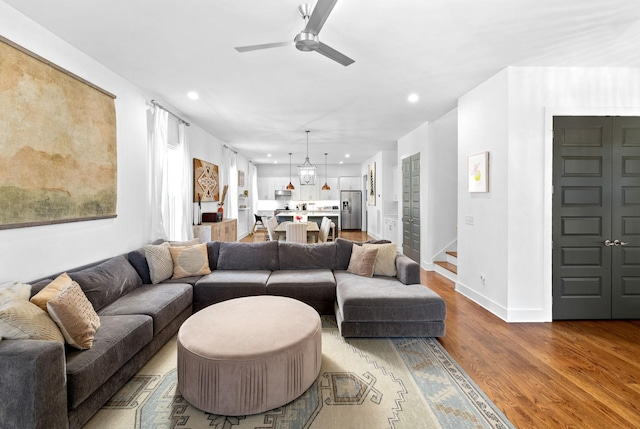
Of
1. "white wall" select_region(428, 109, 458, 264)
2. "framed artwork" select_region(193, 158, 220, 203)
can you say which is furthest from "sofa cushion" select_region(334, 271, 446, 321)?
"framed artwork" select_region(193, 158, 220, 203)

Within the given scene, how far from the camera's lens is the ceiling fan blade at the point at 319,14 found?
1.94 m

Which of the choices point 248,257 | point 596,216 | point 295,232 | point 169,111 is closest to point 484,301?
point 596,216

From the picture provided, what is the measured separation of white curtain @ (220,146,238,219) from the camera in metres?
7.95

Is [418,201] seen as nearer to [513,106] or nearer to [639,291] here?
[513,106]

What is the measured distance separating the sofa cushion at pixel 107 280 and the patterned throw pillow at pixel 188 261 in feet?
1.41

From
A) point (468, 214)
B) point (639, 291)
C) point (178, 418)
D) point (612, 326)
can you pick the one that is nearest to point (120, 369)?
point (178, 418)

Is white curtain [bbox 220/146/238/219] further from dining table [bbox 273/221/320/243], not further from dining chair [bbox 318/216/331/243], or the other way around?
dining chair [bbox 318/216/331/243]

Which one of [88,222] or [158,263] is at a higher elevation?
[88,222]

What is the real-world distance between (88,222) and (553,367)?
4517mm

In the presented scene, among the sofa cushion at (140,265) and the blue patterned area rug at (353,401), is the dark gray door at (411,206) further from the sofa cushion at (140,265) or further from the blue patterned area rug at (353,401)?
the sofa cushion at (140,265)

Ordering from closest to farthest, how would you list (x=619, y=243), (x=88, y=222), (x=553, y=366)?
(x=553, y=366) < (x=88, y=222) < (x=619, y=243)

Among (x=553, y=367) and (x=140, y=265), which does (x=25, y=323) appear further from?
(x=553, y=367)

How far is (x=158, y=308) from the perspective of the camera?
2.79m

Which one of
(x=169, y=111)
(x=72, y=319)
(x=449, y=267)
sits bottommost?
(x=449, y=267)
